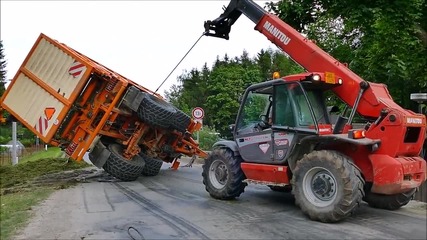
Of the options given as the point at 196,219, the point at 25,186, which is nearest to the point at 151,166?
the point at 25,186

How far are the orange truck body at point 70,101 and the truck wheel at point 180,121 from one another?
298mm

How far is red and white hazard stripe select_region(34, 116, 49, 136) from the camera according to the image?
11.6 m

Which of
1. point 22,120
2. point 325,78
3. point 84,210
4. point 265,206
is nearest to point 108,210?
point 84,210

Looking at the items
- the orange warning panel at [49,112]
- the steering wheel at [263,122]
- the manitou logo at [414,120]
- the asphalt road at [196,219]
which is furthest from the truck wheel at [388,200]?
the orange warning panel at [49,112]

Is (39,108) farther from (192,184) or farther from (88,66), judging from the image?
(192,184)

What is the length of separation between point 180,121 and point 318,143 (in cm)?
607

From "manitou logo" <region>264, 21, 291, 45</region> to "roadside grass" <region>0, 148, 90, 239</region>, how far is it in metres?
5.62

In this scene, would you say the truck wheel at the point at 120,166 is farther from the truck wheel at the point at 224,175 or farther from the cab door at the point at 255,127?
the cab door at the point at 255,127

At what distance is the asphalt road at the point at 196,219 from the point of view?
5.97m

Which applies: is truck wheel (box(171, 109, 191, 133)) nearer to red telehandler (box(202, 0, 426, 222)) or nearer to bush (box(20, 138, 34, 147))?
red telehandler (box(202, 0, 426, 222))

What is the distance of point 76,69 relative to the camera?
11.5 meters

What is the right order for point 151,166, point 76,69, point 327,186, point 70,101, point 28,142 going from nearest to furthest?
1. point 327,186
2. point 70,101
3. point 76,69
4. point 151,166
5. point 28,142

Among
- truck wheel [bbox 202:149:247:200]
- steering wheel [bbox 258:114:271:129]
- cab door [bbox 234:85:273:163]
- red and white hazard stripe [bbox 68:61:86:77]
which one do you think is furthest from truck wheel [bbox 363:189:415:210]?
red and white hazard stripe [bbox 68:61:86:77]

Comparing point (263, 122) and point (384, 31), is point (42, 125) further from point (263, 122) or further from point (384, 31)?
point (384, 31)
